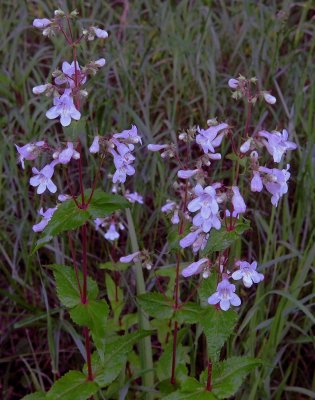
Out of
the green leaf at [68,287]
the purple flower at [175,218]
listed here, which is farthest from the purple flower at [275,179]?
the green leaf at [68,287]

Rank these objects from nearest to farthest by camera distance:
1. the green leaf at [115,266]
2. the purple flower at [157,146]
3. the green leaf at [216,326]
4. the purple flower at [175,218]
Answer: the green leaf at [216,326] → the purple flower at [157,146] → the purple flower at [175,218] → the green leaf at [115,266]

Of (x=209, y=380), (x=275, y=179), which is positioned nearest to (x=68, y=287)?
(x=209, y=380)

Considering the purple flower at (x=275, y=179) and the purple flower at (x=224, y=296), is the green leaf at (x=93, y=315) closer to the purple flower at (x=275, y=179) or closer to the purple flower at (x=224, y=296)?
the purple flower at (x=224, y=296)

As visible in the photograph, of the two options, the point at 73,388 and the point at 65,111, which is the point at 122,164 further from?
the point at 73,388

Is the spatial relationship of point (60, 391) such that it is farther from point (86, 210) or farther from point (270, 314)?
point (270, 314)

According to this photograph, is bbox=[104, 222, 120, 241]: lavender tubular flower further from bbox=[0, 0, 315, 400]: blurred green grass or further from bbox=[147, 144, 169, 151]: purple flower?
bbox=[147, 144, 169, 151]: purple flower
